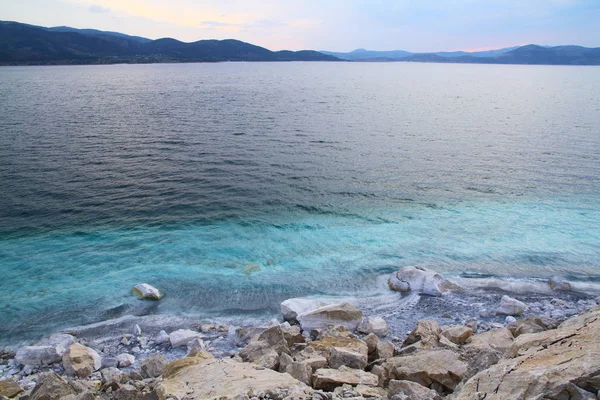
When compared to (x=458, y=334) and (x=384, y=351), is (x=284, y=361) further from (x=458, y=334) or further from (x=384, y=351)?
(x=458, y=334)

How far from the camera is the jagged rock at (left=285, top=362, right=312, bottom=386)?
9273 mm

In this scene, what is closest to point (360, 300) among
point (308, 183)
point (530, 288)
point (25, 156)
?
point (530, 288)

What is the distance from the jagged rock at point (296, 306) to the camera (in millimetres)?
14531

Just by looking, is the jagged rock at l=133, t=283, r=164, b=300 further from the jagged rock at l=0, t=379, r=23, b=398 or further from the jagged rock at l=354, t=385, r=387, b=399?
the jagged rock at l=354, t=385, r=387, b=399

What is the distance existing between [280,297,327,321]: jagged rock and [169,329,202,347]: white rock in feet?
9.93

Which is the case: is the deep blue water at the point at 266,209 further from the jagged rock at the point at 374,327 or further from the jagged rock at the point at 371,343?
the jagged rock at the point at 371,343

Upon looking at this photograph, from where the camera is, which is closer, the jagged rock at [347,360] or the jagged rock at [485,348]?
the jagged rock at [485,348]

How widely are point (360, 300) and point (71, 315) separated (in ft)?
34.8

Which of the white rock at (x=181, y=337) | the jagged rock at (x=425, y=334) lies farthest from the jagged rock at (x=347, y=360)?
the white rock at (x=181, y=337)

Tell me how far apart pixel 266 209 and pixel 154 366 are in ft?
48.7

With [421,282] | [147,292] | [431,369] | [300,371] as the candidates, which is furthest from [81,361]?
[421,282]

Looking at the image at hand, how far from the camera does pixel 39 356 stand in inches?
470

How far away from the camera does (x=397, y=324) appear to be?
14.3 metres

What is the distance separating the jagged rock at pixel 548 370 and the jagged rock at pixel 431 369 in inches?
47.3
